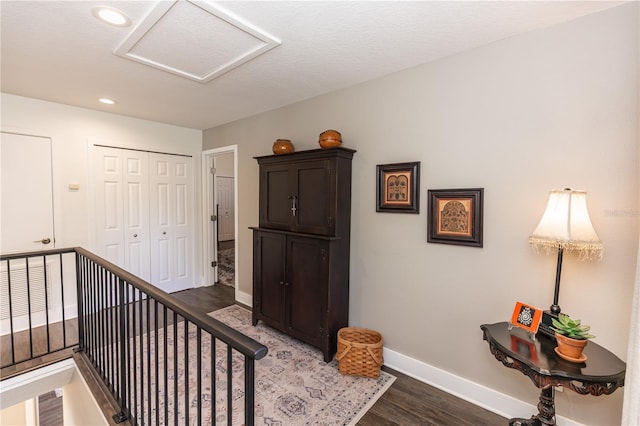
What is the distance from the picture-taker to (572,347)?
135 cm

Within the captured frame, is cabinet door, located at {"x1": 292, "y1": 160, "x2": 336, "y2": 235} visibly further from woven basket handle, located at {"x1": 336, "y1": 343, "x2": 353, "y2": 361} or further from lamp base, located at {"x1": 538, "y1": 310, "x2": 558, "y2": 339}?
lamp base, located at {"x1": 538, "y1": 310, "x2": 558, "y2": 339}

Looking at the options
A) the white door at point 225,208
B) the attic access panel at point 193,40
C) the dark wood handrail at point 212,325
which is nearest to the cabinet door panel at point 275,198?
the attic access panel at point 193,40

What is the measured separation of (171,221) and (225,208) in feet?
11.3

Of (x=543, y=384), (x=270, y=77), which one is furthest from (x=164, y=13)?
(x=543, y=384)

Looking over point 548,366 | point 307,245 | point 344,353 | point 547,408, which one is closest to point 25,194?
point 307,245

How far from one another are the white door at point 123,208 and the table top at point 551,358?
4.07 m

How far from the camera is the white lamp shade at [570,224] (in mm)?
1477

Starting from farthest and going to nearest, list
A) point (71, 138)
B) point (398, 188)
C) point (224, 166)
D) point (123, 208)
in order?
1. point (224, 166)
2. point (123, 208)
3. point (71, 138)
4. point (398, 188)

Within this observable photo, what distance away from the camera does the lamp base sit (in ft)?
5.19

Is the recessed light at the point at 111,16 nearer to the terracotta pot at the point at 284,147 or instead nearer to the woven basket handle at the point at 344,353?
the terracotta pot at the point at 284,147

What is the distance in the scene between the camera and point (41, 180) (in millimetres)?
3156

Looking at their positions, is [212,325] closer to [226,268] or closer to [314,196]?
[314,196]

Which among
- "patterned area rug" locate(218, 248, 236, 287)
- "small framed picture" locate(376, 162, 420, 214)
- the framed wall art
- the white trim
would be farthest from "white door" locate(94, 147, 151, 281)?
the framed wall art

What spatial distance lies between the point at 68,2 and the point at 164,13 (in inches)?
18.7
